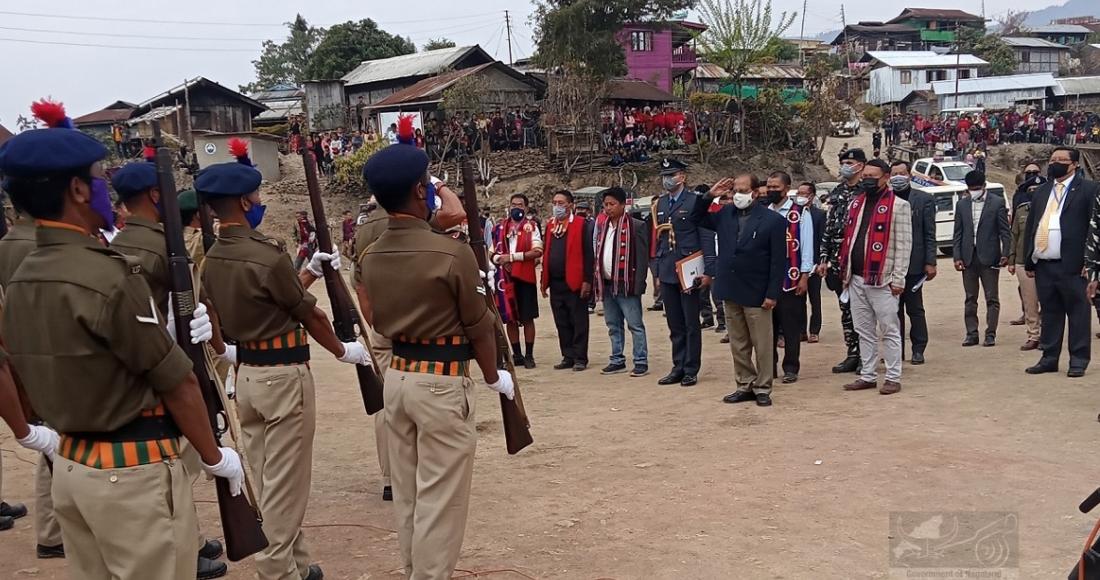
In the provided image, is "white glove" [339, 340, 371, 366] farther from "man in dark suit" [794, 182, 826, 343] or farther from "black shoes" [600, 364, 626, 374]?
"man in dark suit" [794, 182, 826, 343]

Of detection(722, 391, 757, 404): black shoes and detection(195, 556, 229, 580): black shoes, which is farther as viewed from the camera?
detection(722, 391, 757, 404): black shoes

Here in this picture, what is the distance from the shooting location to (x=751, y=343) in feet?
26.5

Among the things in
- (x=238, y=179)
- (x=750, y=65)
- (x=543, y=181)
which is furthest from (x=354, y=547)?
(x=750, y=65)

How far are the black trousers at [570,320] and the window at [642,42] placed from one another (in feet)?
113

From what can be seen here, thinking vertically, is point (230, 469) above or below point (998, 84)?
below

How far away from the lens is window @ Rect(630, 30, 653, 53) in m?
42.8

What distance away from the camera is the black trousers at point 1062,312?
8.12 metres

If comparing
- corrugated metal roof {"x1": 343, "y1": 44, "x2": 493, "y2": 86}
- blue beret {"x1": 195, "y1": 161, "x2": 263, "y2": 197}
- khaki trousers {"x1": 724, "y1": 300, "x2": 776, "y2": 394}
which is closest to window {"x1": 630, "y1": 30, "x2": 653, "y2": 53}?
→ corrugated metal roof {"x1": 343, "y1": 44, "x2": 493, "y2": 86}

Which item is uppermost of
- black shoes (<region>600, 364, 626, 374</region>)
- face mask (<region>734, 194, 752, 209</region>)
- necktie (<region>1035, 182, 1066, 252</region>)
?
face mask (<region>734, 194, 752, 209</region>)

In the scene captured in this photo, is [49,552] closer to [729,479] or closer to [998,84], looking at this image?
[729,479]

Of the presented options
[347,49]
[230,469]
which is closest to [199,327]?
[230,469]

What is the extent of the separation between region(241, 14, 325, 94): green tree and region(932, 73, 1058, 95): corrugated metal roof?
44456 millimetres

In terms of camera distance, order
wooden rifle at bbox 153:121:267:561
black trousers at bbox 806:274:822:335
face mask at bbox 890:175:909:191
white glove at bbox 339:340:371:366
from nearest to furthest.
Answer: wooden rifle at bbox 153:121:267:561
white glove at bbox 339:340:371:366
face mask at bbox 890:175:909:191
black trousers at bbox 806:274:822:335

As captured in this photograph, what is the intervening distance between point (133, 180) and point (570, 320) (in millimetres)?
6339
